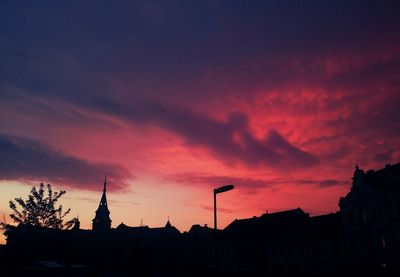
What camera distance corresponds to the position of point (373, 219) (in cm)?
3853

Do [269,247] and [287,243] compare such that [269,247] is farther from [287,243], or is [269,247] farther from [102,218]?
[102,218]

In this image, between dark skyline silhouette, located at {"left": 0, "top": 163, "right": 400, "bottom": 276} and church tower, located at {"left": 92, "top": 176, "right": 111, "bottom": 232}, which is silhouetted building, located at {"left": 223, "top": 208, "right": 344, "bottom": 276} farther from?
church tower, located at {"left": 92, "top": 176, "right": 111, "bottom": 232}

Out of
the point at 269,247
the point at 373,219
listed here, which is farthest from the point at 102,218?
the point at 373,219

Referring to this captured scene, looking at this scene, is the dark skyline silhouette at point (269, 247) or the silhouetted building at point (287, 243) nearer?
the dark skyline silhouette at point (269, 247)

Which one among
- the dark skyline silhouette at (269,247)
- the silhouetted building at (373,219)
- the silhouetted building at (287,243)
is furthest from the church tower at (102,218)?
the silhouetted building at (373,219)

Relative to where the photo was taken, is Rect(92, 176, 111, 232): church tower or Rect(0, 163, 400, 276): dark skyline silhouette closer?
Rect(0, 163, 400, 276): dark skyline silhouette

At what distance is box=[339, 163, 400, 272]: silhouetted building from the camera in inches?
1361

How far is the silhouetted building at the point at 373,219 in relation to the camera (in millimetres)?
34562

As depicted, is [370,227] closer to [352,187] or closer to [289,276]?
[352,187]

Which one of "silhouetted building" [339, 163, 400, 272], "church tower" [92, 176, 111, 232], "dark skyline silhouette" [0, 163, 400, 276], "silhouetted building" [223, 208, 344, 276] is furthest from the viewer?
"church tower" [92, 176, 111, 232]

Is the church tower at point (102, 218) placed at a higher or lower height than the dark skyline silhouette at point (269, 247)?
higher

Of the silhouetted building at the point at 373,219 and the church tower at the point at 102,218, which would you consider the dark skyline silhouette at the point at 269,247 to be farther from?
the church tower at the point at 102,218

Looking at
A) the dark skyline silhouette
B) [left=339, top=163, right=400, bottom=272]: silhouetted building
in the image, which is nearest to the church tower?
the dark skyline silhouette

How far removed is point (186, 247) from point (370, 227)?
4020 cm
